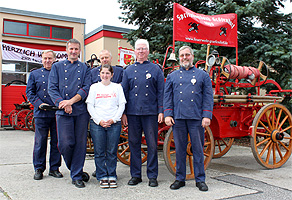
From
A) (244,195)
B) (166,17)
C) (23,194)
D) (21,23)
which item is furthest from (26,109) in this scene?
(244,195)

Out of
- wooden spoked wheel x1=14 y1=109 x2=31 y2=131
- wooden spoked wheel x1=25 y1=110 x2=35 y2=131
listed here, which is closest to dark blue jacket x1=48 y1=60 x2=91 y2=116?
wooden spoked wheel x1=25 y1=110 x2=35 y2=131

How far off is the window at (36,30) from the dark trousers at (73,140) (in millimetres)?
12906

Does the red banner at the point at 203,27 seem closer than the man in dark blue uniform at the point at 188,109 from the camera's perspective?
No

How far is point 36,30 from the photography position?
1573 cm

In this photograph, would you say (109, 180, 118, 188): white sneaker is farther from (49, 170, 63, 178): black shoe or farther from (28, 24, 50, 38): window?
(28, 24, 50, 38): window

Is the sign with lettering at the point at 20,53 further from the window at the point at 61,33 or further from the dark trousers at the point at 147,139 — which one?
the dark trousers at the point at 147,139

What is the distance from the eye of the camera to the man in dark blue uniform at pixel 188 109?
3922 millimetres

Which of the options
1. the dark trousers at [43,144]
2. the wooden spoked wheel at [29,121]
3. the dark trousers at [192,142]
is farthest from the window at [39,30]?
the dark trousers at [192,142]

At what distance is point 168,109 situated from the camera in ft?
13.2

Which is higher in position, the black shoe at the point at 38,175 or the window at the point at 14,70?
the window at the point at 14,70

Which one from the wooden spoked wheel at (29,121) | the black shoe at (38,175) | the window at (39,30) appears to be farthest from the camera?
the window at (39,30)

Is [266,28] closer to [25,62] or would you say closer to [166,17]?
[166,17]

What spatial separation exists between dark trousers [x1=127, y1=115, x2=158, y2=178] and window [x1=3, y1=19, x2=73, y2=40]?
1321 cm

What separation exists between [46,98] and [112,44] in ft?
37.0
